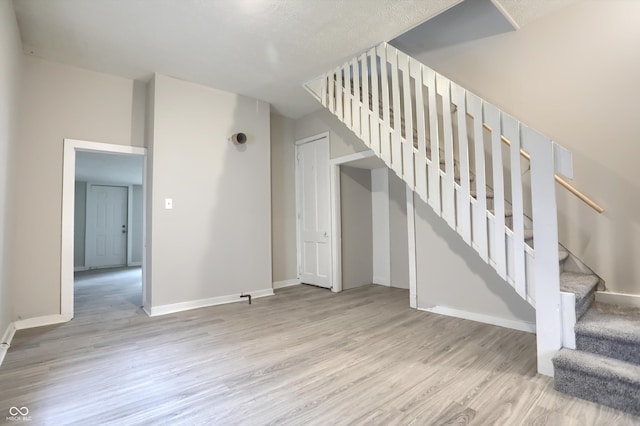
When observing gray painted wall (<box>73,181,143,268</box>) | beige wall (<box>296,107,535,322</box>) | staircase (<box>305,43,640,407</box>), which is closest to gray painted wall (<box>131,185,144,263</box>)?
gray painted wall (<box>73,181,143,268</box>)

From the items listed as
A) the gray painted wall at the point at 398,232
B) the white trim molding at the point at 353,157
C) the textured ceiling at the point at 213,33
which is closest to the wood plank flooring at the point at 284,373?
the gray painted wall at the point at 398,232

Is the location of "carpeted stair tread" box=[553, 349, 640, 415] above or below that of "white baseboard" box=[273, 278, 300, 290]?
above

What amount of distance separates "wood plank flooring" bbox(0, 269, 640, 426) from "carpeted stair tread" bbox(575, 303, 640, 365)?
0.36 meters

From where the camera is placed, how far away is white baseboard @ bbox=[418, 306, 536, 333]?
2.68m

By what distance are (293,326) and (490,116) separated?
249 centimetres

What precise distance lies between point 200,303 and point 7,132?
2.40 metres

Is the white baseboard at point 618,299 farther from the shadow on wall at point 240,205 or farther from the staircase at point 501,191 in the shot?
the shadow on wall at point 240,205

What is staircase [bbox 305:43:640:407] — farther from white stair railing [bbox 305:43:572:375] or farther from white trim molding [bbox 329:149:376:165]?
white trim molding [bbox 329:149:376:165]

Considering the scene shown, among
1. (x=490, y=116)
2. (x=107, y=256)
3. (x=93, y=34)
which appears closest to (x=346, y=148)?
(x=490, y=116)

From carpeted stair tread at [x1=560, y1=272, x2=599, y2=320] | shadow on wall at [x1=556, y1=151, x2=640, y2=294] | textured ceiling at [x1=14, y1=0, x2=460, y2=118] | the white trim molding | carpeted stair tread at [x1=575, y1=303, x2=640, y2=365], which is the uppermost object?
textured ceiling at [x1=14, y1=0, x2=460, y2=118]

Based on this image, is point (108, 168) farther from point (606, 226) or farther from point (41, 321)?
point (606, 226)

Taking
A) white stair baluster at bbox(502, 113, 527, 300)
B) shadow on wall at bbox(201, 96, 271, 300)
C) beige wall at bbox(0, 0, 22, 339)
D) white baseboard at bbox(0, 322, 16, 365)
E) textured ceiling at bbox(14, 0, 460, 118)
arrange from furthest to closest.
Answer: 1. shadow on wall at bbox(201, 96, 271, 300)
2. textured ceiling at bbox(14, 0, 460, 118)
3. white baseboard at bbox(0, 322, 16, 365)
4. beige wall at bbox(0, 0, 22, 339)
5. white stair baluster at bbox(502, 113, 527, 300)

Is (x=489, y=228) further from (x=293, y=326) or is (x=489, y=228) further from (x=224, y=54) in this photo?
(x=224, y=54)

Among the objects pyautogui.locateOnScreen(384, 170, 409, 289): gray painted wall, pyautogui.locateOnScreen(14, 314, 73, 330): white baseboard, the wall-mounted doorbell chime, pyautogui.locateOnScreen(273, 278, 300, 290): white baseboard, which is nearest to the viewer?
pyautogui.locateOnScreen(14, 314, 73, 330): white baseboard
